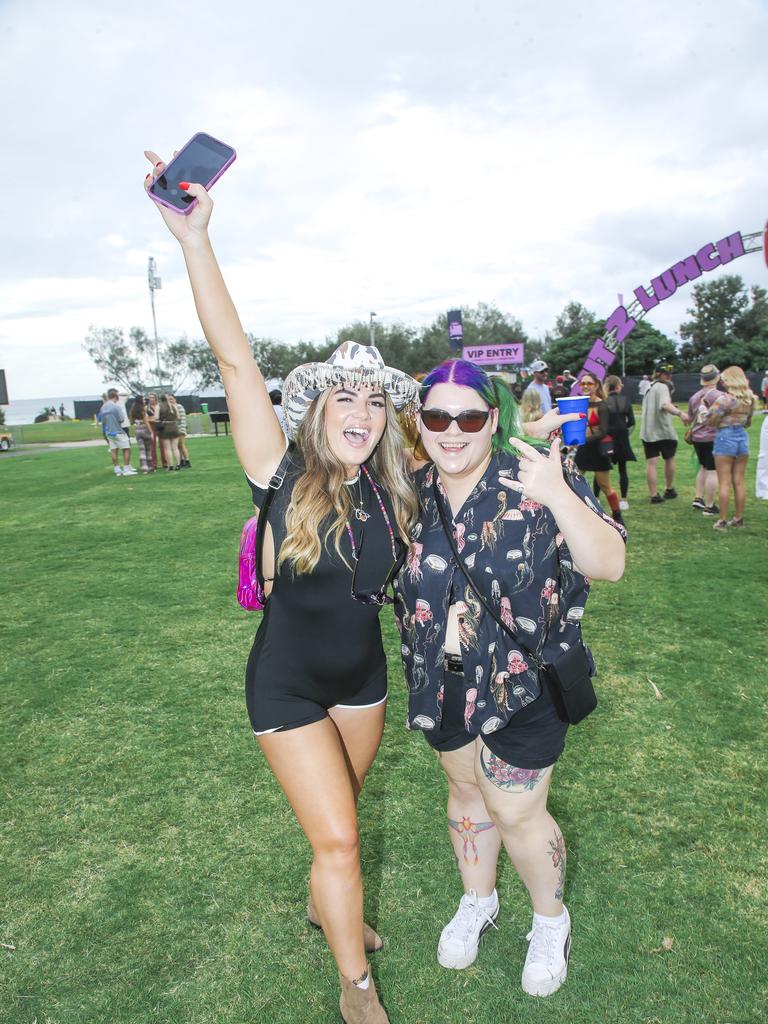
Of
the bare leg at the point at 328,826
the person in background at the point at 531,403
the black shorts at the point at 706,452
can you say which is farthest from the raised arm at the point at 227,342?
the black shorts at the point at 706,452

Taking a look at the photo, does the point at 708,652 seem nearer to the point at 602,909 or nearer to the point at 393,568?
the point at 602,909

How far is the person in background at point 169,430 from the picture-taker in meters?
17.8

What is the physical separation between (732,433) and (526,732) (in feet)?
25.7

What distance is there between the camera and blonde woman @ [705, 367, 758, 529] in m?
9.07

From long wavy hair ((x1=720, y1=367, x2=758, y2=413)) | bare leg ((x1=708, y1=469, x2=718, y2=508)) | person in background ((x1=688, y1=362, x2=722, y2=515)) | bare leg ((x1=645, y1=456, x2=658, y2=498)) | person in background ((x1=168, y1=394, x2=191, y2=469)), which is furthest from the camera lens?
person in background ((x1=168, y1=394, x2=191, y2=469))

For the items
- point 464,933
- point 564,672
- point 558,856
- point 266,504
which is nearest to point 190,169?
point 266,504

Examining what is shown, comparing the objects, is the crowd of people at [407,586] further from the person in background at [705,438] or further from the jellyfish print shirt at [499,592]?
the person in background at [705,438]

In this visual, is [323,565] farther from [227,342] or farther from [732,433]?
[732,433]

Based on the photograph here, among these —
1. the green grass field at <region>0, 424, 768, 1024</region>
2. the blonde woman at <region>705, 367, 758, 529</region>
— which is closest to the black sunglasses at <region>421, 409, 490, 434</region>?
the green grass field at <region>0, 424, 768, 1024</region>

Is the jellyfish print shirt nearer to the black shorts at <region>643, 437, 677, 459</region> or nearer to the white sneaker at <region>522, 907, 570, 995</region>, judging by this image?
the white sneaker at <region>522, 907, 570, 995</region>

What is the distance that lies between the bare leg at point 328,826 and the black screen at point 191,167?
173 centimetres

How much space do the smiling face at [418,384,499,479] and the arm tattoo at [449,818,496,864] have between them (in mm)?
1269

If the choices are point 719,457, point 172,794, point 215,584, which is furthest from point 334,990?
point 719,457

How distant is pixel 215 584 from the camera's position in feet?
26.6
